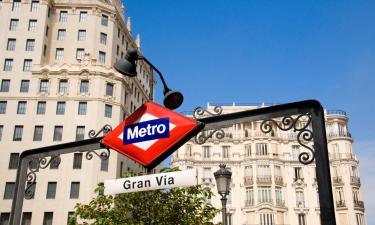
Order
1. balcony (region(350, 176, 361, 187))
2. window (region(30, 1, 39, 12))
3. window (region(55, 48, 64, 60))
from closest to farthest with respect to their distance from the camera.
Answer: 1. window (region(30, 1, 39, 12))
2. window (region(55, 48, 64, 60))
3. balcony (region(350, 176, 361, 187))

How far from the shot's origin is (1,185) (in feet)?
128

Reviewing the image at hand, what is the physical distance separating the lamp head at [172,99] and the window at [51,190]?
3581 centimetres

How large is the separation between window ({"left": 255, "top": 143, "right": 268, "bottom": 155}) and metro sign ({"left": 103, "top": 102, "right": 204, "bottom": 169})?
48.2 metres

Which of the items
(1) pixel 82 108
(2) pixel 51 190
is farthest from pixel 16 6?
(2) pixel 51 190

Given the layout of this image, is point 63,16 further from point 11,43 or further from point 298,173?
point 298,173

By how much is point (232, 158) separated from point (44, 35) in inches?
1050

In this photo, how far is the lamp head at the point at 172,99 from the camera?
5.81 m

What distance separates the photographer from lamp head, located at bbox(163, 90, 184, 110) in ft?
19.1

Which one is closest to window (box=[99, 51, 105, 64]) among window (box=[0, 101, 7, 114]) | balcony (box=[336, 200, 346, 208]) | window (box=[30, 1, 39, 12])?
window (box=[30, 1, 39, 12])

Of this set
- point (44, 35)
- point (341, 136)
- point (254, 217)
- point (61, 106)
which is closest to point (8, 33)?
point (44, 35)

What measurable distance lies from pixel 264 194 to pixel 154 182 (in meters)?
46.8

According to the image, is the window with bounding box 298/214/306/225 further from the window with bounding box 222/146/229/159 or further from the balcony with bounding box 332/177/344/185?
the window with bounding box 222/146/229/159

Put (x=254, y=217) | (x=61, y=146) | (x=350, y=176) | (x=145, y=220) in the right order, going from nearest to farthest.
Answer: (x=61, y=146)
(x=145, y=220)
(x=254, y=217)
(x=350, y=176)

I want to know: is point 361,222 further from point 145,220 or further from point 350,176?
point 145,220
